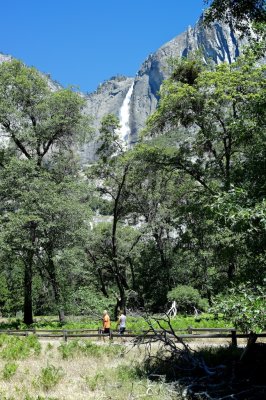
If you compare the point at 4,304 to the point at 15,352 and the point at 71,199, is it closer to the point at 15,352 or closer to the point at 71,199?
the point at 71,199

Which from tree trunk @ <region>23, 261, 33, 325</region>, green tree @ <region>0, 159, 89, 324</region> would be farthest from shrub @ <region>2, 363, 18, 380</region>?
tree trunk @ <region>23, 261, 33, 325</region>

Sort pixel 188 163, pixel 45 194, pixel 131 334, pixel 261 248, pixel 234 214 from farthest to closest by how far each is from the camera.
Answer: pixel 45 194 < pixel 188 163 < pixel 131 334 < pixel 261 248 < pixel 234 214

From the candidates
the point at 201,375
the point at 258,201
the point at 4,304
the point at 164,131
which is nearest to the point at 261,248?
the point at 258,201

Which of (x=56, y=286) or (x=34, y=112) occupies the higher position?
(x=34, y=112)

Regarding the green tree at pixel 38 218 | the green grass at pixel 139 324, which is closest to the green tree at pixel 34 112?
the green tree at pixel 38 218

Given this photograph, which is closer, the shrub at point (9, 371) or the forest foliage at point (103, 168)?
the shrub at point (9, 371)

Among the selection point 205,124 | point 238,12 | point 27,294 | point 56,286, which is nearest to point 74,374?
point 238,12

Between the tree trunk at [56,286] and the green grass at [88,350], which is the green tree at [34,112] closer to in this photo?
the tree trunk at [56,286]

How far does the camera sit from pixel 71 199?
1035 inches

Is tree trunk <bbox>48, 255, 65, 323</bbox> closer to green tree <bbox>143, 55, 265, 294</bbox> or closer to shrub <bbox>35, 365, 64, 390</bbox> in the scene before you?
green tree <bbox>143, 55, 265, 294</bbox>

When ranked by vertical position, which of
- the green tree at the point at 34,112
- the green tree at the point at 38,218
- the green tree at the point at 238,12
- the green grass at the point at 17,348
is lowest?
the green grass at the point at 17,348

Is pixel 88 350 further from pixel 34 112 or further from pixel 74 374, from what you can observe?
pixel 34 112

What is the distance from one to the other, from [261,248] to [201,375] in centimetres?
449

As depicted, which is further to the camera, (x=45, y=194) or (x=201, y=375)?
(x=45, y=194)
